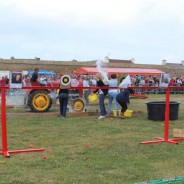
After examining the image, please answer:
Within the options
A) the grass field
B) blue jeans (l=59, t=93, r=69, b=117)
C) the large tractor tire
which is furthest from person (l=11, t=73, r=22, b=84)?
the large tractor tire

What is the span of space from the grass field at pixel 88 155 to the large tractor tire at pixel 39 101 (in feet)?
10.5

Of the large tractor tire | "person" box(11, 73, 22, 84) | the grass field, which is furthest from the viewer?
the large tractor tire

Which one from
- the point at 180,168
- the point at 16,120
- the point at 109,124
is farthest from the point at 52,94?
the point at 180,168

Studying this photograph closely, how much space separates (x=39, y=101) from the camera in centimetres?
1510

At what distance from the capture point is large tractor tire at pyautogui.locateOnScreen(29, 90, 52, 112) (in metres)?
15.0

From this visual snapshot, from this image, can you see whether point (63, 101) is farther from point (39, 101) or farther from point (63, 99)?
point (39, 101)

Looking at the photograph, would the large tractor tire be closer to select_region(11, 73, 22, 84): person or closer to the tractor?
the tractor

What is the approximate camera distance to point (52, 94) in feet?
56.2

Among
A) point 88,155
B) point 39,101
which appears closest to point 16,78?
point 88,155

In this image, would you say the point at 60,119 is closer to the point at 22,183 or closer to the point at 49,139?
the point at 49,139

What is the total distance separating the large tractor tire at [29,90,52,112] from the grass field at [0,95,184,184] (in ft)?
10.5

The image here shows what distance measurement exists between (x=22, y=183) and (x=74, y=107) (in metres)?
10.0

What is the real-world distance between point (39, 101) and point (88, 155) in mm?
8120

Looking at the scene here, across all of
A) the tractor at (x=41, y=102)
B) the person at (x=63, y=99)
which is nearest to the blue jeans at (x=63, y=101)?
the person at (x=63, y=99)
